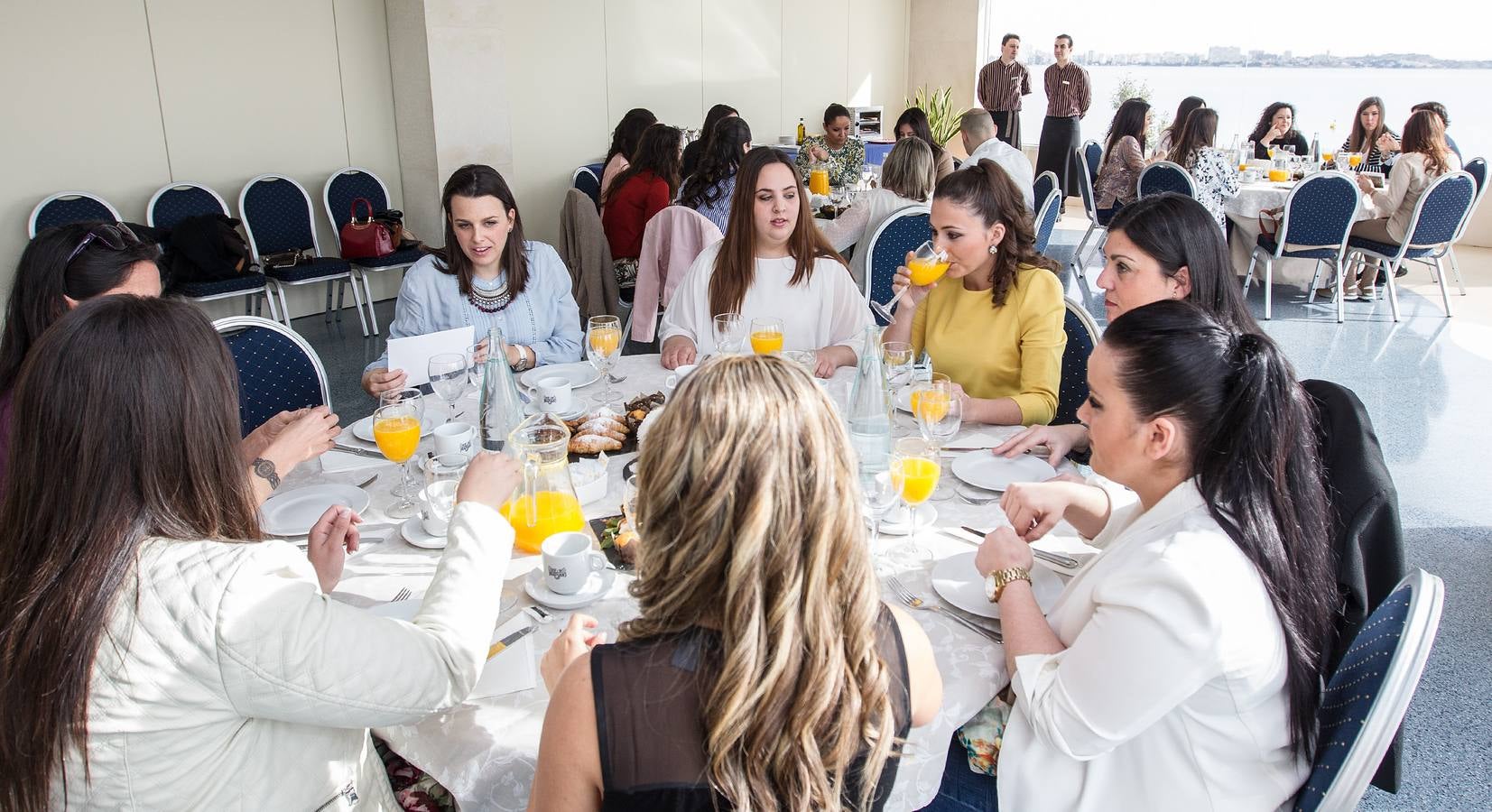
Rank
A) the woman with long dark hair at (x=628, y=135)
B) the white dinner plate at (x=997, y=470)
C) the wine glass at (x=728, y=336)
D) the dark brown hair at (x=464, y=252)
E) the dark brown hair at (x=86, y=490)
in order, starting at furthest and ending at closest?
the woman with long dark hair at (x=628, y=135), the dark brown hair at (x=464, y=252), the wine glass at (x=728, y=336), the white dinner plate at (x=997, y=470), the dark brown hair at (x=86, y=490)

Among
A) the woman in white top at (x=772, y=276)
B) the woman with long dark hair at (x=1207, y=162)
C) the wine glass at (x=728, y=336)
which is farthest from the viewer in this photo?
the woman with long dark hair at (x=1207, y=162)

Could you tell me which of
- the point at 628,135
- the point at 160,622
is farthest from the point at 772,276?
the point at 628,135

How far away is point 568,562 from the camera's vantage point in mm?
1390

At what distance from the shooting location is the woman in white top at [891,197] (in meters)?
5.02

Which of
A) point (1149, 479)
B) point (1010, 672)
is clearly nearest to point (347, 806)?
point (1010, 672)

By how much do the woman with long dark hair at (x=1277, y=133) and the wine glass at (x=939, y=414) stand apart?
7712 mm

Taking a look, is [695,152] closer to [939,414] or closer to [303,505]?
[939,414]

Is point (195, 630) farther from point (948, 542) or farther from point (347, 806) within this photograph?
point (948, 542)

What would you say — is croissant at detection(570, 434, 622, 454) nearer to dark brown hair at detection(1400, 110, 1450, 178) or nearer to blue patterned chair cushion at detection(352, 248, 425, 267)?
blue patterned chair cushion at detection(352, 248, 425, 267)

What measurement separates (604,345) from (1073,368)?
1.28m

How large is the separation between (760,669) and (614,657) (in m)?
0.15

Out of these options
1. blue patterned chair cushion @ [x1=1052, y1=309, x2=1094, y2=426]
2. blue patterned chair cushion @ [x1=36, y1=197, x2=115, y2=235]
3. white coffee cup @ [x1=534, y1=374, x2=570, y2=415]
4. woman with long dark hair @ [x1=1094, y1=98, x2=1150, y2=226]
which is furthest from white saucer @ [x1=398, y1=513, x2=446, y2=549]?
woman with long dark hair @ [x1=1094, y1=98, x2=1150, y2=226]

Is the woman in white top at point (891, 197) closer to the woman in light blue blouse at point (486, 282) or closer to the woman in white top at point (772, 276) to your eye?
the woman in white top at point (772, 276)

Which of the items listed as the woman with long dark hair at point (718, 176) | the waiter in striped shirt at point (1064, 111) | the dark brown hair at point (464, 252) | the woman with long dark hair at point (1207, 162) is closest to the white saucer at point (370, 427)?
the dark brown hair at point (464, 252)
